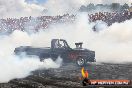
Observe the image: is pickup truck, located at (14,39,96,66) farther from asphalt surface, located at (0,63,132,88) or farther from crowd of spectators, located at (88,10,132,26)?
crowd of spectators, located at (88,10,132,26)

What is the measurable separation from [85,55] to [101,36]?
467 inches

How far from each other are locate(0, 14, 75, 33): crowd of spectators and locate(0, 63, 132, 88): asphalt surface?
19.7 m

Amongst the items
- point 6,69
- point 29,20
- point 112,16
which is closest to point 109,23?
point 112,16

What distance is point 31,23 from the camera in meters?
42.8

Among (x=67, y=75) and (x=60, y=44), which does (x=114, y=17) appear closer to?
(x=60, y=44)

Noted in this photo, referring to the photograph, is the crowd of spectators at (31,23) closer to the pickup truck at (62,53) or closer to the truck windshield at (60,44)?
the truck windshield at (60,44)

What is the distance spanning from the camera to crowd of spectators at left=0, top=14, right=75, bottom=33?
41.6m

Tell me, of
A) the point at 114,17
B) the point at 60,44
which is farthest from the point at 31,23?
the point at 60,44

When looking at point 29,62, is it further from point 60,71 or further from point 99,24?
point 99,24

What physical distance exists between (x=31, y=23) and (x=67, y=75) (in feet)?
83.5

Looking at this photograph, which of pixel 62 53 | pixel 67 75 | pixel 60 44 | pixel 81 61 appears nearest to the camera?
pixel 67 75

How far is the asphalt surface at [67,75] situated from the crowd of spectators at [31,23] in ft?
64.6

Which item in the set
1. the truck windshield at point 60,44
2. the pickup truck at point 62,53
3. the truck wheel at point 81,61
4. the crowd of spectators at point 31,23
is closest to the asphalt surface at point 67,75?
the truck wheel at point 81,61

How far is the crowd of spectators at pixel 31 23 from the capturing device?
41.6 metres
